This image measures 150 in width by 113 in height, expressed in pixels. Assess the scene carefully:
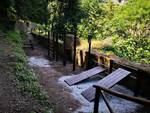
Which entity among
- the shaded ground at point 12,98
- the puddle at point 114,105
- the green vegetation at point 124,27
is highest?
the green vegetation at point 124,27

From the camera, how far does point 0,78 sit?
879cm

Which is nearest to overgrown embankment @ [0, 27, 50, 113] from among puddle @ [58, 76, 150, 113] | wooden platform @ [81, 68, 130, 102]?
puddle @ [58, 76, 150, 113]

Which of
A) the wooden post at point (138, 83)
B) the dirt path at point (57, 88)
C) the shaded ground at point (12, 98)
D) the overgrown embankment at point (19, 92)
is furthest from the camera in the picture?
the wooden post at point (138, 83)

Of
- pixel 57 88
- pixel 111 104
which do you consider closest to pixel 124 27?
pixel 57 88

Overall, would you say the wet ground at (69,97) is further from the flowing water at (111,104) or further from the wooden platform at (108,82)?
the wooden platform at (108,82)

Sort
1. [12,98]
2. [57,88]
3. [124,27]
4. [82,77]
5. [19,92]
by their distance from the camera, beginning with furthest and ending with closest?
[124,27], [82,77], [57,88], [19,92], [12,98]

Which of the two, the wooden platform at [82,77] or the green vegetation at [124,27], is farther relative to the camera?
the green vegetation at [124,27]

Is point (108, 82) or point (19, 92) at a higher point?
point (19, 92)

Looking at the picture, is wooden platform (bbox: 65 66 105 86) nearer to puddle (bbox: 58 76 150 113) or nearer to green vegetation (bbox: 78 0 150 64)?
puddle (bbox: 58 76 150 113)

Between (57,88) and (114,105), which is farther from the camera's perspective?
(57,88)

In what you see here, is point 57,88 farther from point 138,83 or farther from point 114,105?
point 138,83

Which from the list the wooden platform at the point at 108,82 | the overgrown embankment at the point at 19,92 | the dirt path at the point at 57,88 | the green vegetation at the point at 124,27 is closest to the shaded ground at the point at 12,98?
the overgrown embankment at the point at 19,92

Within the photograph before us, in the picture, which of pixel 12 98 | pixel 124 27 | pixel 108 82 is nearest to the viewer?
pixel 12 98

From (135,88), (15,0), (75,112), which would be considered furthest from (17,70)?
(15,0)
